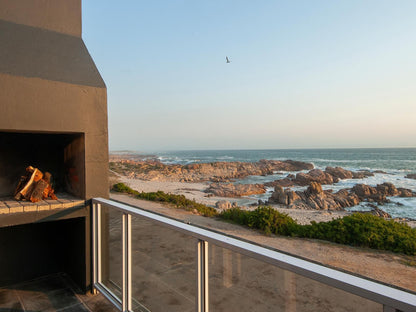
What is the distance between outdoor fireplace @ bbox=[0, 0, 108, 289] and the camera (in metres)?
2.48

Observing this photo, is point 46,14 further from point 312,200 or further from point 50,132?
point 312,200

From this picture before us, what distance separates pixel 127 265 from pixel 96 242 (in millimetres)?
760

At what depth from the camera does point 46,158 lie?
346cm

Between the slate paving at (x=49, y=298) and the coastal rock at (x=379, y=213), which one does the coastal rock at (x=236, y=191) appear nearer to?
the coastal rock at (x=379, y=213)

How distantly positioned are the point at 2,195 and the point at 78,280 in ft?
4.28

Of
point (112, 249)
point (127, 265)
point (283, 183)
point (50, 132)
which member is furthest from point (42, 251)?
point (283, 183)

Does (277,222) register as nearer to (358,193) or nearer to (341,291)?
(341,291)

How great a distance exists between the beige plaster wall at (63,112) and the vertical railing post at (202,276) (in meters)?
1.74

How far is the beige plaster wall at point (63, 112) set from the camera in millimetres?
2393

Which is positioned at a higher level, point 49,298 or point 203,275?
point 203,275

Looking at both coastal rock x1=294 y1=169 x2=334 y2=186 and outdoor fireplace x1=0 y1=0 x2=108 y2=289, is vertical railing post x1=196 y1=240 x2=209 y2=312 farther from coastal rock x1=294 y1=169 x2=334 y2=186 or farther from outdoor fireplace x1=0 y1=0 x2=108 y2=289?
coastal rock x1=294 y1=169 x2=334 y2=186

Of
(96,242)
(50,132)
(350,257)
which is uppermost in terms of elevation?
(50,132)

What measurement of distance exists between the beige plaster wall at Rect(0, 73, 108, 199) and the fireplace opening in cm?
13

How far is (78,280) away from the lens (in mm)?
2994
